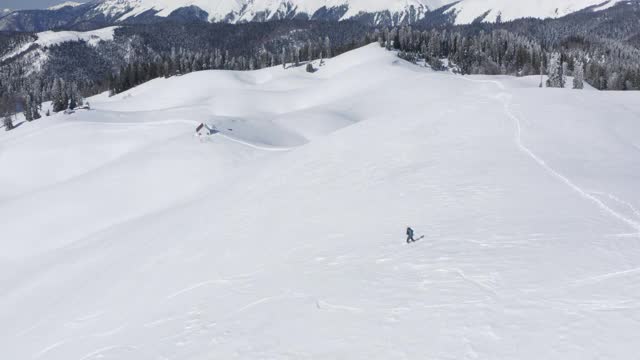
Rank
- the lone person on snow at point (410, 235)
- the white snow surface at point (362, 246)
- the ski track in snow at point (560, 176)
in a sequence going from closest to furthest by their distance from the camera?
the white snow surface at point (362, 246) → the lone person on snow at point (410, 235) → the ski track in snow at point (560, 176)

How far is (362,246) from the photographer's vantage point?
2147cm

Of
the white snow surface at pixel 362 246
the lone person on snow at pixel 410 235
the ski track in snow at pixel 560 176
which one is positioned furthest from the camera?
the ski track in snow at pixel 560 176

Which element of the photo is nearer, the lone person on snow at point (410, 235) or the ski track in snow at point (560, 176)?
the lone person on snow at point (410, 235)

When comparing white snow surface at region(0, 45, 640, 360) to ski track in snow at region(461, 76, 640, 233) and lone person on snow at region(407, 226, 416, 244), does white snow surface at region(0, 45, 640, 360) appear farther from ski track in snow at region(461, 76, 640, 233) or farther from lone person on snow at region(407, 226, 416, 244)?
lone person on snow at region(407, 226, 416, 244)

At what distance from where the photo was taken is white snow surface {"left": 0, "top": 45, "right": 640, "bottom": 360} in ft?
45.5

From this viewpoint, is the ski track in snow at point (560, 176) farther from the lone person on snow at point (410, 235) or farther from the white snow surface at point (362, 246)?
the lone person on snow at point (410, 235)

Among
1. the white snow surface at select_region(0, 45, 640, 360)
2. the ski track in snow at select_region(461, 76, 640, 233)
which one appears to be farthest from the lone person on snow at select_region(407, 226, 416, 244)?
the ski track in snow at select_region(461, 76, 640, 233)

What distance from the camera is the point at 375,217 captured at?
25.3m

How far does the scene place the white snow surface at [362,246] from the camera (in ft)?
45.5

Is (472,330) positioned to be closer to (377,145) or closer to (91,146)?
(377,145)

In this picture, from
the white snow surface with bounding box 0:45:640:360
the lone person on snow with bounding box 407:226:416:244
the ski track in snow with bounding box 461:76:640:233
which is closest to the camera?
the white snow surface with bounding box 0:45:640:360

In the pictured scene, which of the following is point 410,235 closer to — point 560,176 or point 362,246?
point 362,246

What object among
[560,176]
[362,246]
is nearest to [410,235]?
[362,246]

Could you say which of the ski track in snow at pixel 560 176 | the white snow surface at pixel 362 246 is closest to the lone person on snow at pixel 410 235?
the white snow surface at pixel 362 246
